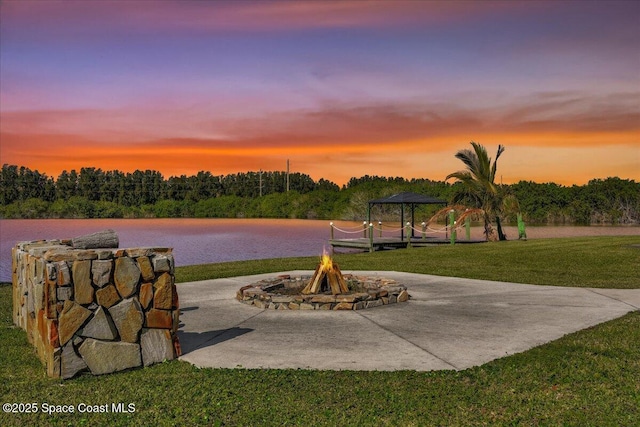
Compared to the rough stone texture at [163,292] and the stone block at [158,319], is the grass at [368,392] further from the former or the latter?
the rough stone texture at [163,292]

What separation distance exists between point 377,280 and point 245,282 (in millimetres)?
3189

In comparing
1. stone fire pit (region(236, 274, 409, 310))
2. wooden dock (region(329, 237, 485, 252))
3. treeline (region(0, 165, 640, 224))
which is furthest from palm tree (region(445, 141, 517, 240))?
treeline (region(0, 165, 640, 224))

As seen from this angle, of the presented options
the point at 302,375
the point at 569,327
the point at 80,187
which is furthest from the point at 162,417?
the point at 80,187

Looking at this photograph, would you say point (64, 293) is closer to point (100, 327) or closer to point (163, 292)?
point (100, 327)

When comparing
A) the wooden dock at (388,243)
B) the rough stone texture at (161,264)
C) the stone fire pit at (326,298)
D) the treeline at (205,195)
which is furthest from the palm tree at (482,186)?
the treeline at (205,195)

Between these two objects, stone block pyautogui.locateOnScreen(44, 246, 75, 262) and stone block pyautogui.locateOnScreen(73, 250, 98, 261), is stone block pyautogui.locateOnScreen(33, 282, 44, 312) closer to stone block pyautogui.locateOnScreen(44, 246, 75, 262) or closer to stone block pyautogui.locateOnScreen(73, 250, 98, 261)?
stone block pyautogui.locateOnScreen(44, 246, 75, 262)

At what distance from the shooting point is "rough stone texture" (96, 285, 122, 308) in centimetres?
587

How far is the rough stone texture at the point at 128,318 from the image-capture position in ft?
19.6

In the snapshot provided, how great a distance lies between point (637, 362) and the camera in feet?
20.1

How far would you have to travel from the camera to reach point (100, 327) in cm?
590

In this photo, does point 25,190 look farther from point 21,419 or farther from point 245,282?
point 21,419

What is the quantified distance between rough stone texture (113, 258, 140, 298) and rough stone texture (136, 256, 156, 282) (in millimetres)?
46

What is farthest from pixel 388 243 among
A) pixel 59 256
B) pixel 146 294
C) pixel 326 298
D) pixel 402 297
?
pixel 59 256

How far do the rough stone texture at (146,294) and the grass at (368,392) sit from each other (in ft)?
2.38
